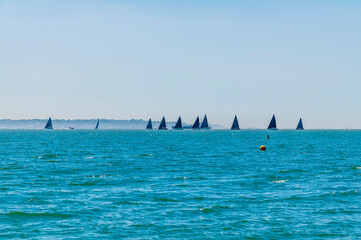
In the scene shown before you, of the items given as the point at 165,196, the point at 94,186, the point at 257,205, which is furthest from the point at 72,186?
the point at 257,205

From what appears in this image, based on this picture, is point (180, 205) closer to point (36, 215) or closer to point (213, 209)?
point (213, 209)

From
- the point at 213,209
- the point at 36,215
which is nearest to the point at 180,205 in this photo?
the point at 213,209

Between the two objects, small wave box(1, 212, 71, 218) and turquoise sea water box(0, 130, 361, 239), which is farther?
small wave box(1, 212, 71, 218)

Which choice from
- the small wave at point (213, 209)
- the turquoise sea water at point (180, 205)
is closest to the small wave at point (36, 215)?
the turquoise sea water at point (180, 205)

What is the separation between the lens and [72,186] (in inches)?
1499

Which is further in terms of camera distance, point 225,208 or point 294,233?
point 225,208

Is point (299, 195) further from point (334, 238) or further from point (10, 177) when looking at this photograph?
point (10, 177)

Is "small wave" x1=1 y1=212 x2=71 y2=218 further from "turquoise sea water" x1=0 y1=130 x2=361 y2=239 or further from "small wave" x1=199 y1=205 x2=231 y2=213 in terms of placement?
"small wave" x1=199 y1=205 x2=231 y2=213

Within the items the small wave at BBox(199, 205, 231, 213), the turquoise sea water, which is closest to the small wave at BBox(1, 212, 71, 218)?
the turquoise sea water

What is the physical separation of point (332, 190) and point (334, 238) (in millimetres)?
14409

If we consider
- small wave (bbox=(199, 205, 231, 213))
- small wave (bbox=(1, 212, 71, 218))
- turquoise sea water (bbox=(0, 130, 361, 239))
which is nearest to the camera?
turquoise sea water (bbox=(0, 130, 361, 239))

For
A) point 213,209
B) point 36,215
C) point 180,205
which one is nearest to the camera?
point 36,215

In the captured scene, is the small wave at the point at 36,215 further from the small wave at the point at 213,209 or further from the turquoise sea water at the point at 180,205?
the small wave at the point at 213,209

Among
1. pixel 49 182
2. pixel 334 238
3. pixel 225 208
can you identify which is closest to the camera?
pixel 334 238
